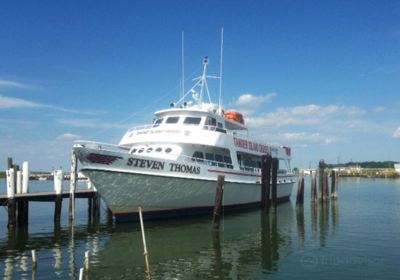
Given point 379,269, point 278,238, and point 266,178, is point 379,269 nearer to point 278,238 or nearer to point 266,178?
point 278,238

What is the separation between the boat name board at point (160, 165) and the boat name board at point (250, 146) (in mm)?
4862

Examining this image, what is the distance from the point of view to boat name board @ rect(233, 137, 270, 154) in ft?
86.5

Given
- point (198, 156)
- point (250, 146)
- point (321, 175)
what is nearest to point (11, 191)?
point (198, 156)

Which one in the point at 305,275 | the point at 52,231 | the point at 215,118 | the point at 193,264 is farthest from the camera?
the point at 215,118

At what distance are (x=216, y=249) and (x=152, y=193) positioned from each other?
211 inches

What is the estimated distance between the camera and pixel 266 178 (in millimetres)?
26578

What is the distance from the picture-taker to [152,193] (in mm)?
20500

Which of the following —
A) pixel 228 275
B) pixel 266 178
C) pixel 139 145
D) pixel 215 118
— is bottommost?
pixel 228 275

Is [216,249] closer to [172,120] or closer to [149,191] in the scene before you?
[149,191]

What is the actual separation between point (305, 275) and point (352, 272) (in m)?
1.52

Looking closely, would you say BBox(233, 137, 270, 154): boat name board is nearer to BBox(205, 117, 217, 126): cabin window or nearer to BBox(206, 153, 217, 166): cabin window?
BBox(205, 117, 217, 126): cabin window

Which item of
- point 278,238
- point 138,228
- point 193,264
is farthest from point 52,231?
point 278,238

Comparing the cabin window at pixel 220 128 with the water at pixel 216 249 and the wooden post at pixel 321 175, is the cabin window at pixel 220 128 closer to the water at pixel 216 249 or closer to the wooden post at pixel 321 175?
the water at pixel 216 249

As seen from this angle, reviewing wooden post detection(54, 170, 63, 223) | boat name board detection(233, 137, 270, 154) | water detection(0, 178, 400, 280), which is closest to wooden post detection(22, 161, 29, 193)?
wooden post detection(54, 170, 63, 223)
